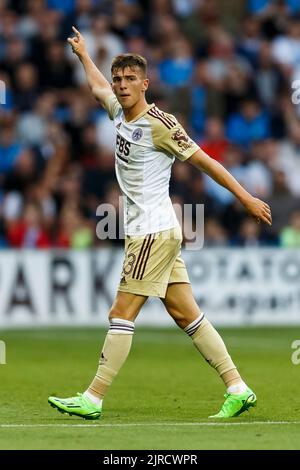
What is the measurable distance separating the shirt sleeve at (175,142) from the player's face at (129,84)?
0.91 ft

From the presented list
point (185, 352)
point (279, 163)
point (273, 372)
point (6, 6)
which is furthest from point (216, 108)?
point (273, 372)

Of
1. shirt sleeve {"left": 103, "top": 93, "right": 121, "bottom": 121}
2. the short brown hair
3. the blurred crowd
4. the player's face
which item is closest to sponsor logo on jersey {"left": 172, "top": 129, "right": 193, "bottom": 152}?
the player's face

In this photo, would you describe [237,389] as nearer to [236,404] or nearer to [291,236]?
[236,404]

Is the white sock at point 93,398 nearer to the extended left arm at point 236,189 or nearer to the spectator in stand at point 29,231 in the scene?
the extended left arm at point 236,189

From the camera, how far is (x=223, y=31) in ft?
75.9

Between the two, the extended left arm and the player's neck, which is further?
the player's neck

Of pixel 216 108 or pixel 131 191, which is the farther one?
pixel 216 108

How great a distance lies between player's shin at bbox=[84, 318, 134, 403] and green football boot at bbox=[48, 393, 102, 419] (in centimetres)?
6

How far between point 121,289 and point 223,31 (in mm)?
14842

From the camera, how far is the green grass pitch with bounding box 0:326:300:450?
7.79 m

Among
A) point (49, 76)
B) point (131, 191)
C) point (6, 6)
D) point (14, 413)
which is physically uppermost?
point (6, 6)

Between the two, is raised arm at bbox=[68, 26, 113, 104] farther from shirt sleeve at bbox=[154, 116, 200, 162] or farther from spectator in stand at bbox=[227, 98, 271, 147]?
spectator in stand at bbox=[227, 98, 271, 147]
